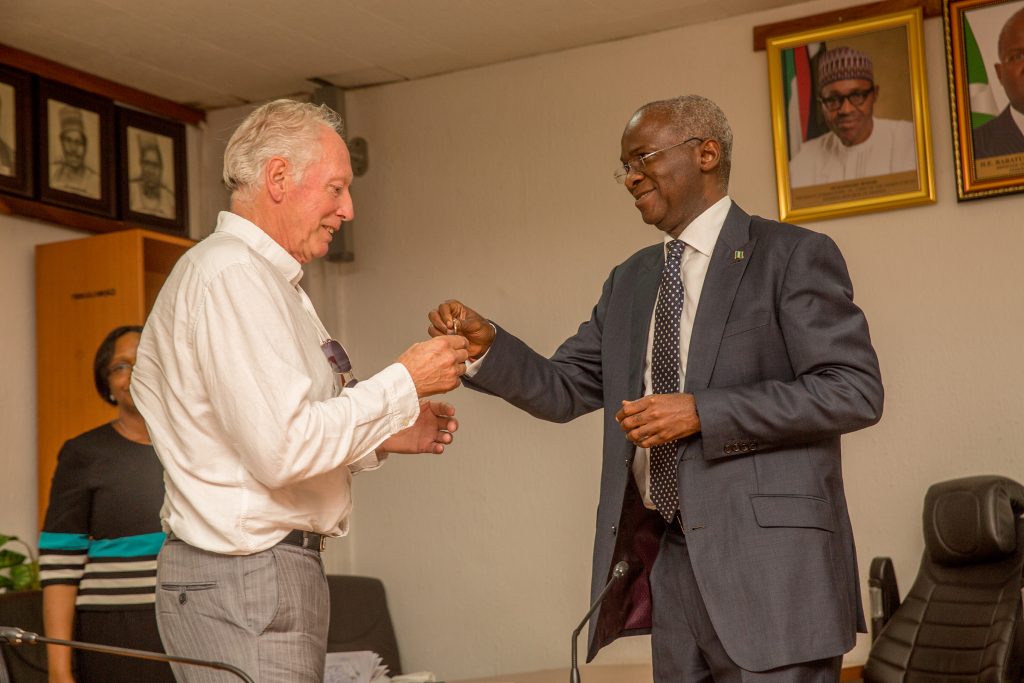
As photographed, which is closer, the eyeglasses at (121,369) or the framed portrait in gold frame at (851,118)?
the eyeglasses at (121,369)

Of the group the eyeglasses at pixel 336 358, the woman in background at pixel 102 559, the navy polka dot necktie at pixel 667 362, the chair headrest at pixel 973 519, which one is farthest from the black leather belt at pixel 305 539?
the chair headrest at pixel 973 519

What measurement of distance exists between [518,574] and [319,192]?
302 cm

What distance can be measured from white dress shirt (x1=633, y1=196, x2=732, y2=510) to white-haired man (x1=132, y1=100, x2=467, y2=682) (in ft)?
1.68

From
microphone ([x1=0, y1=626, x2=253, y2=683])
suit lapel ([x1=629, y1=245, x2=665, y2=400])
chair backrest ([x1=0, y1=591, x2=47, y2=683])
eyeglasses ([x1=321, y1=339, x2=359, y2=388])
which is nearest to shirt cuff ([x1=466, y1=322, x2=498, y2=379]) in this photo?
suit lapel ([x1=629, y1=245, x2=665, y2=400])

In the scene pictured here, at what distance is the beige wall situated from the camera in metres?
4.13

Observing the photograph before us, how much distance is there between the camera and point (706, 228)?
240cm

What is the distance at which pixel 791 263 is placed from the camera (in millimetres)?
2197

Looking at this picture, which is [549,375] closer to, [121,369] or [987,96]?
[121,369]

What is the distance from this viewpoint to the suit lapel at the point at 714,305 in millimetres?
2213

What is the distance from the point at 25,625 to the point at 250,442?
2.26 meters

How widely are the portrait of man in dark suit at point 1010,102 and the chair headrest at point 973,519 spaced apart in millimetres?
1117

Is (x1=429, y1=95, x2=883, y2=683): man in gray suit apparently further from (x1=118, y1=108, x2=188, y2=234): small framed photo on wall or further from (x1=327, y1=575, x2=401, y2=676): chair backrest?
(x1=118, y1=108, x2=188, y2=234): small framed photo on wall

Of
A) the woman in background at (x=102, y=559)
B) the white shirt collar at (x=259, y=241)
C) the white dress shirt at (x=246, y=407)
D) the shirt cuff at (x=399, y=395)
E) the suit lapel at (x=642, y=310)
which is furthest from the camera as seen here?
the woman in background at (x=102, y=559)

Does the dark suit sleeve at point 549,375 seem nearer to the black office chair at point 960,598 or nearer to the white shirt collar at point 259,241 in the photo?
the white shirt collar at point 259,241
